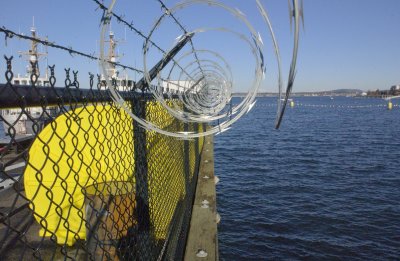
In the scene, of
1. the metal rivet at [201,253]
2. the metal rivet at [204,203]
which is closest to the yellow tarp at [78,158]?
the metal rivet at [201,253]

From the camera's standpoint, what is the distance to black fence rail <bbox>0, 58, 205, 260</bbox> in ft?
6.00

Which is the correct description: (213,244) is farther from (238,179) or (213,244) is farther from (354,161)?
(354,161)

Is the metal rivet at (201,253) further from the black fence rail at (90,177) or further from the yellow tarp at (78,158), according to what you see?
the yellow tarp at (78,158)

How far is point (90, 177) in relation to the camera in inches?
108

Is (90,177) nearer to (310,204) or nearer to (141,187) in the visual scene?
(141,187)

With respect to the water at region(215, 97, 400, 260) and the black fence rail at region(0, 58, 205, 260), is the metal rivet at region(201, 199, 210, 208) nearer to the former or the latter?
the black fence rail at region(0, 58, 205, 260)

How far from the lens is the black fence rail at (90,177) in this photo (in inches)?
72.0

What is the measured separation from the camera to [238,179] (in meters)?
27.0

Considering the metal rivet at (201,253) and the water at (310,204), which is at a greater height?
the metal rivet at (201,253)

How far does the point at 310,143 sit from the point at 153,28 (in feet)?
146

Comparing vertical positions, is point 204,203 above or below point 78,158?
below

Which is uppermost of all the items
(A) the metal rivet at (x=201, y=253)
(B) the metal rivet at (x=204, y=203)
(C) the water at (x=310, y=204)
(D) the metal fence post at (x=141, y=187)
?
(D) the metal fence post at (x=141, y=187)

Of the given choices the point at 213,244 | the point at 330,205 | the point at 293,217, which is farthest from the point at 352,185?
the point at 213,244

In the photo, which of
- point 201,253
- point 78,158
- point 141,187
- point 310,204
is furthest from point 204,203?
point 310,204
